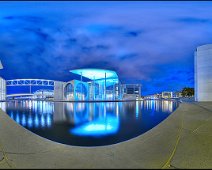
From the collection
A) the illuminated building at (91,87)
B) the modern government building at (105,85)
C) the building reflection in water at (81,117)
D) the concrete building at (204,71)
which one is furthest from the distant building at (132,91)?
the building reflection in water at (81,117)

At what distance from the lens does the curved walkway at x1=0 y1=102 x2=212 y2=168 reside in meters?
3.93

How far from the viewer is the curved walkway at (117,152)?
12.9ft

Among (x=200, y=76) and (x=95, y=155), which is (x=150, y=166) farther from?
(x=200, y=76)

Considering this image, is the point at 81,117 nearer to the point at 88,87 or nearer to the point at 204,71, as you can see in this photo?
the point at 204,71

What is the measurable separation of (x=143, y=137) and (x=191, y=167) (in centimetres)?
218

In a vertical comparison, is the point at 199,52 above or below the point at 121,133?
above

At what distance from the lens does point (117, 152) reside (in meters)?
4.69

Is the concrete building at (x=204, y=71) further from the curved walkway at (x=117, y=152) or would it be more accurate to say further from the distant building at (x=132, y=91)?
the distant building at (x=132, y=91)

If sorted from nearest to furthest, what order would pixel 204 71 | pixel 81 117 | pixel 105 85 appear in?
pixel 81 117, pixel 204 71, pixel 105 85

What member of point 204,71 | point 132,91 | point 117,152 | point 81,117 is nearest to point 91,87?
point 132,91

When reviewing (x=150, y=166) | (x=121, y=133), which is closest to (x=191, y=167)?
(x=150, y=166)

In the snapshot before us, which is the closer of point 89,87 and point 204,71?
point 204,71

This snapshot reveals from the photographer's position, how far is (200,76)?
75.7 ft

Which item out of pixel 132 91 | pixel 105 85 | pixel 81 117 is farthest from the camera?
pixel 132 91
